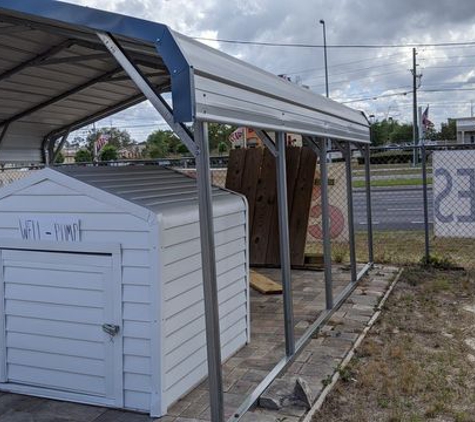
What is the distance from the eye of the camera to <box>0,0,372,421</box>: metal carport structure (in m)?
2.82

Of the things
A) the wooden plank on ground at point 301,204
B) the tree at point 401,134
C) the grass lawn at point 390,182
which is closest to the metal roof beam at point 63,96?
the wooden plank on ground at point 301,204

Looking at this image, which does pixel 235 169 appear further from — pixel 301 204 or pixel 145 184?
pixel 145 184

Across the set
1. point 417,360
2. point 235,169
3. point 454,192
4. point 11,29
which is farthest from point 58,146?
point 417,360

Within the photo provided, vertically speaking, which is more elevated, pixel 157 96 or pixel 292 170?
pixel 157 96

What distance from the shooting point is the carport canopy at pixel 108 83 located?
110 inches

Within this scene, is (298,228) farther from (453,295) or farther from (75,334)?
(75,334)

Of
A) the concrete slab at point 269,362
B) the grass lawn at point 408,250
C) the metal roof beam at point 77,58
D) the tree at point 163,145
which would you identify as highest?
the tree at point 163,145

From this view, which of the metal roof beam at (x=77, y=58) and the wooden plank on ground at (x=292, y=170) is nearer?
the metal roof beam at (x=77, y=58)

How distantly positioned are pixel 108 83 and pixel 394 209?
1012 centimetres

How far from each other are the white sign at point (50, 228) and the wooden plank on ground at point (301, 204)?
15.1ft

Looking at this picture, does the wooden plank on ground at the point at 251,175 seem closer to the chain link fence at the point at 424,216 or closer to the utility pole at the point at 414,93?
the chain link fence at the point at 424,216

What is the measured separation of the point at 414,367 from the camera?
425 centimetres

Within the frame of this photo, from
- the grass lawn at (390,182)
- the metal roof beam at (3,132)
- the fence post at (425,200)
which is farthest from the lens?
the grass lawn at (390,182)

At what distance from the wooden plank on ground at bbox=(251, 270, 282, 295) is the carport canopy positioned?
193cm
